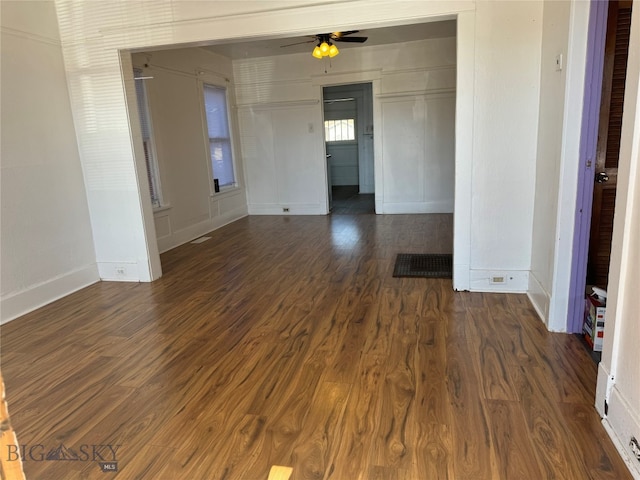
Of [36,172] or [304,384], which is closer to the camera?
[304,384]

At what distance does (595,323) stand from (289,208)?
229 inches

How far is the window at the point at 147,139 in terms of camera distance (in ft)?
16.6

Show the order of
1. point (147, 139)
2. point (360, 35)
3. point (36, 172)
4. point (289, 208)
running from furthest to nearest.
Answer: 1. point (289, 208)
2. point (360, 35)
3. point (147, 139)
4. point (36, 172)

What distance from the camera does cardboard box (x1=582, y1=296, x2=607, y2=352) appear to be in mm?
2416

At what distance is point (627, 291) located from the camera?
174 cm

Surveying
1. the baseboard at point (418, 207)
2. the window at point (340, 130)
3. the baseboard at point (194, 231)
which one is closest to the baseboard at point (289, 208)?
the baseboard at point (194, 231)

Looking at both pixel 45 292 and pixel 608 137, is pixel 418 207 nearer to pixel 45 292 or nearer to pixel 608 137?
pixel 608 137

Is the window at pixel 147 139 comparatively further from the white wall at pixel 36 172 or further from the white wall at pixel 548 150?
the white wall at pixel 548 150

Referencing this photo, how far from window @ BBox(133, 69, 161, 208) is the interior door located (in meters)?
4.47

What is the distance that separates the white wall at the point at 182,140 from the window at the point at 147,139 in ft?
0.21

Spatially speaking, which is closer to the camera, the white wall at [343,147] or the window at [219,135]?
the window at [219,135]

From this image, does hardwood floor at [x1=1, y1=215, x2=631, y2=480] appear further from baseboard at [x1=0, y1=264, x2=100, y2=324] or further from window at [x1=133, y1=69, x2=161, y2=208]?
window at [x1=133, y1=69, x2=161, y2=208]

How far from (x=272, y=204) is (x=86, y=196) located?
3.93m

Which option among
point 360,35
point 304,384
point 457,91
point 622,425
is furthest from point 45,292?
point 360,35
